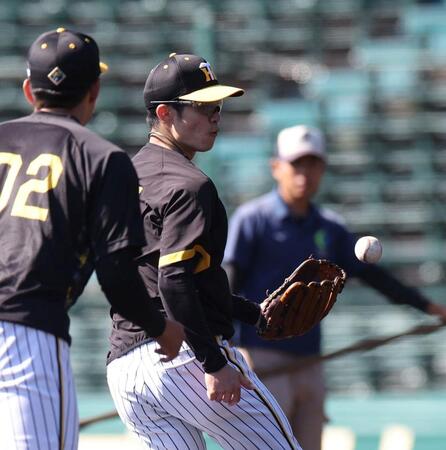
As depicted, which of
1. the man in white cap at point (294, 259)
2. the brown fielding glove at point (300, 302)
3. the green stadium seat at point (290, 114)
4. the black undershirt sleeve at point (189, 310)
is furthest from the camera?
the green stadium seat at point (290, 114)

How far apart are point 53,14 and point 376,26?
10.9ft

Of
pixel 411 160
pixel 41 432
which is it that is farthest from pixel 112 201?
pixel 411 160

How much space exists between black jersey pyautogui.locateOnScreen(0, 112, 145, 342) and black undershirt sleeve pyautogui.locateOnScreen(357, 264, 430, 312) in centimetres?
261

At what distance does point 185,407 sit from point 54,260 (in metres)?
0.76

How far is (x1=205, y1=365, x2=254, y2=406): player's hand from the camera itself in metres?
3.41

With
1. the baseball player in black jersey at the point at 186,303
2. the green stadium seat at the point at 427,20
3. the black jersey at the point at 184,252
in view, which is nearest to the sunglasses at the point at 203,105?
the baseball player in black jersey at the point at 186,303

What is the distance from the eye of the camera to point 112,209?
299cm

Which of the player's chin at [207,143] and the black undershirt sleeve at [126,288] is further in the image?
the player's chin at [207,143]

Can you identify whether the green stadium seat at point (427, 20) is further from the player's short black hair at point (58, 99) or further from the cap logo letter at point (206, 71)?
the player's short black hair at point (58, 99)

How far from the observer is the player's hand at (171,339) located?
3.11 metres

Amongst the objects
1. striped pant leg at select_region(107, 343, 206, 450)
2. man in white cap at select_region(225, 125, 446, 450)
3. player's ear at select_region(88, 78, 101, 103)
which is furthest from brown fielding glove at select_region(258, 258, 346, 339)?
man in white cap at select_region(225, 125, 446, 450)

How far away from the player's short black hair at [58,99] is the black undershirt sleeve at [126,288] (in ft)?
1.61

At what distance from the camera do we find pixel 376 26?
11156 mm

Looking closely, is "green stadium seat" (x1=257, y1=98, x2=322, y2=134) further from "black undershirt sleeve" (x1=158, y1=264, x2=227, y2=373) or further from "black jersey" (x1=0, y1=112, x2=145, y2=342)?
"black jersey" (x1=0, y1=112, x2=145, y2=342)
